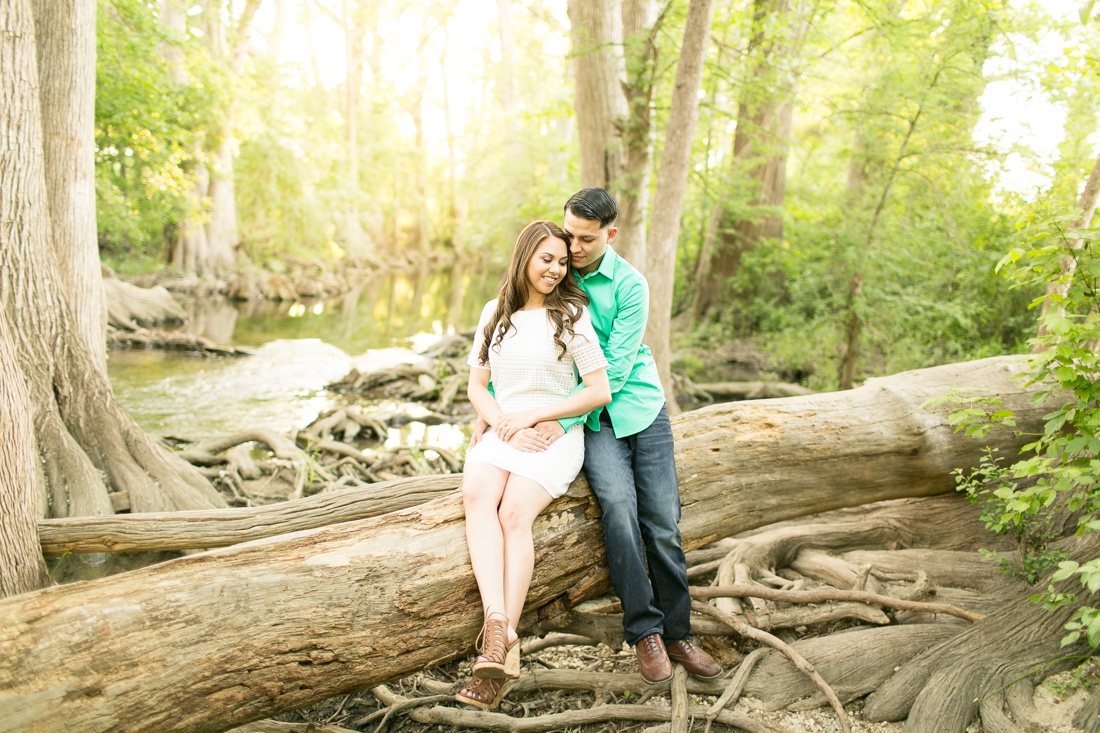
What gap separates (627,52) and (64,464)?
676 centimetres

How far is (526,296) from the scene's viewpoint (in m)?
3.23

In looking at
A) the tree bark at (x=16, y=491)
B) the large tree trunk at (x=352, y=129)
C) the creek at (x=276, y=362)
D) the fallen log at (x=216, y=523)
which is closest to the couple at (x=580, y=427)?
the fallen log at (x=216, y=523)

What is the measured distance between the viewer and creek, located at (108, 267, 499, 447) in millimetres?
8867

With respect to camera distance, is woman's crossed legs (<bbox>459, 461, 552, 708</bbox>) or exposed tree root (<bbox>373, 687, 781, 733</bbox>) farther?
exposed tree root (<bbox>373, 687, 781, 733</bbox>)

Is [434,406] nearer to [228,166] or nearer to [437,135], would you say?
[228,166]

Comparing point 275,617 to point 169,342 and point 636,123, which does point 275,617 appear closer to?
point 636,123

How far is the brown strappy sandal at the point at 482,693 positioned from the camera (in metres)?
2.59

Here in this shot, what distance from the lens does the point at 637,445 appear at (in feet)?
10.6

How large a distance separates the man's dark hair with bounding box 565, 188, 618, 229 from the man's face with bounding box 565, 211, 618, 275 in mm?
20

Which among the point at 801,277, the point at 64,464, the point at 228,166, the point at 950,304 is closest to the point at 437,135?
the point at 228,166

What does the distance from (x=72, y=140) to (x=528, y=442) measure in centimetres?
369

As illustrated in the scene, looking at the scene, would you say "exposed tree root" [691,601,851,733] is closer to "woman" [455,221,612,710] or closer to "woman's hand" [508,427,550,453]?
"woman" [455,221,612,710]

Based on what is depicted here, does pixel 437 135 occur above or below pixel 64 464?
above

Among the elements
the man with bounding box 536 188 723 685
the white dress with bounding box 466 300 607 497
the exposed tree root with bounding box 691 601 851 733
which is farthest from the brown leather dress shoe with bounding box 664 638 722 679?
the white dress with bounding box 466 300 607 497
